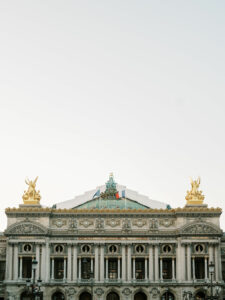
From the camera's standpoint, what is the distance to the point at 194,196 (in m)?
86.7

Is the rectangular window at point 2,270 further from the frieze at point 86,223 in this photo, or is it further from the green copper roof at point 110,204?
the green copper roof at point 110,204

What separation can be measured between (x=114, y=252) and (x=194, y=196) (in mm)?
15325

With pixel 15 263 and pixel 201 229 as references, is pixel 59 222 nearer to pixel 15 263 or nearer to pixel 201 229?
pixel 15 263

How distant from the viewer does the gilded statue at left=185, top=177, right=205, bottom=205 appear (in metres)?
86.2

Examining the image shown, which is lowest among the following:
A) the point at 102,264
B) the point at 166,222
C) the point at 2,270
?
the point at 2,270

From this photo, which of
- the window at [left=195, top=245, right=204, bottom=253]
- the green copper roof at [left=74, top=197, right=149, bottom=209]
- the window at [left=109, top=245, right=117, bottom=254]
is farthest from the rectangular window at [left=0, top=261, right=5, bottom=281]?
the window at [left=195, top=245, right=204, bottom=253]

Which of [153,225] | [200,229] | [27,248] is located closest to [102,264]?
[153,225]

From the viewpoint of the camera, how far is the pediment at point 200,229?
274ft

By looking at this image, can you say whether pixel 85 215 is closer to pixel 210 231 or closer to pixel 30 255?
pixel 30 255

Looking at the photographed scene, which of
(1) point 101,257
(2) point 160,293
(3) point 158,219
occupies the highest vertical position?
(3) point 158,219

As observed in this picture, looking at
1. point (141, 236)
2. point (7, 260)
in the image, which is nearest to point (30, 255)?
point (7, 260)

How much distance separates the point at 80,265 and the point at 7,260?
1105 cm

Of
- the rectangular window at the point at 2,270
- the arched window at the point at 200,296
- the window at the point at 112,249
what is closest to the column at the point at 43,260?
the rectangular window at the point at 2,270

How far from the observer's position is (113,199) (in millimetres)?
95500
